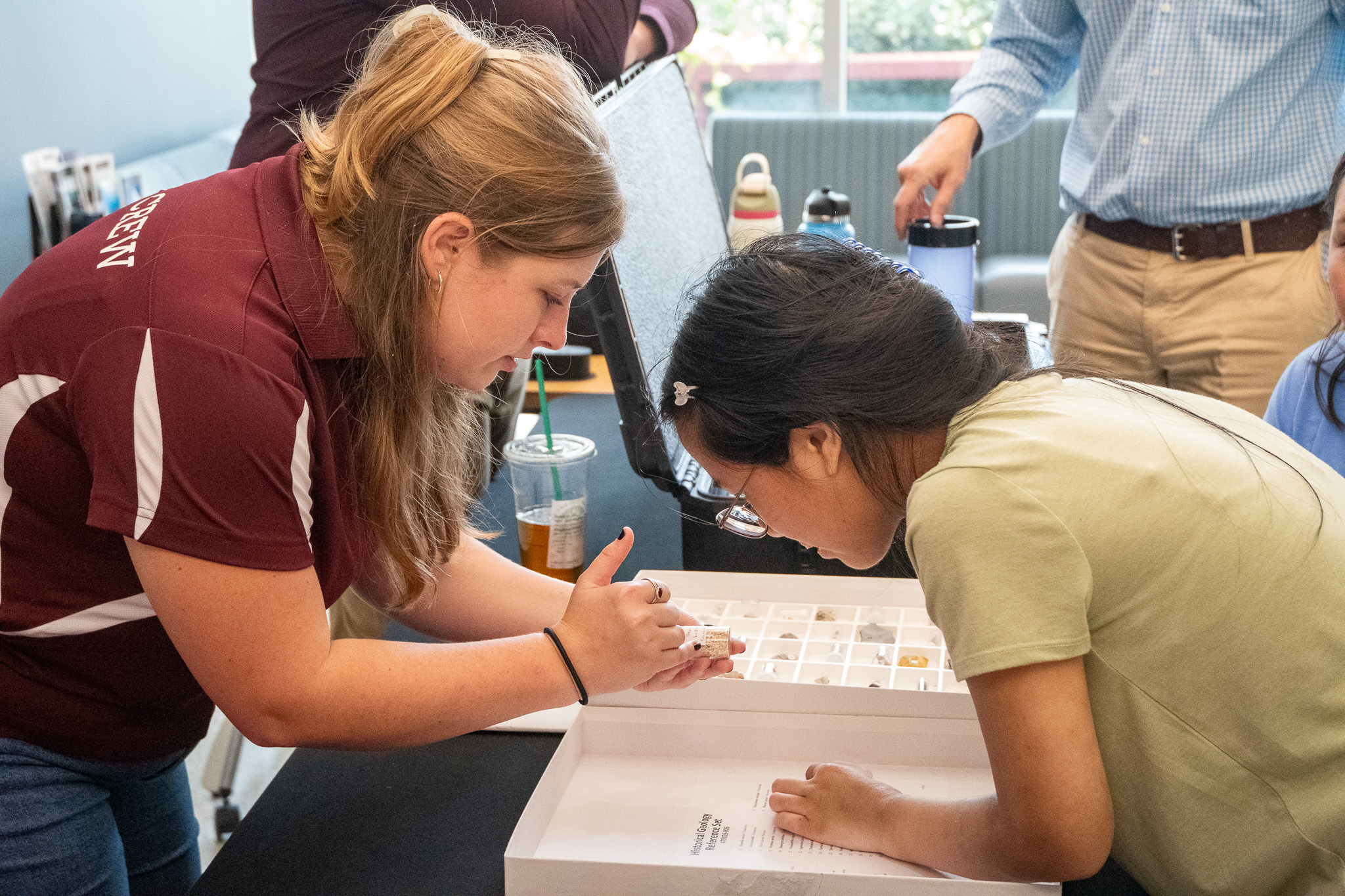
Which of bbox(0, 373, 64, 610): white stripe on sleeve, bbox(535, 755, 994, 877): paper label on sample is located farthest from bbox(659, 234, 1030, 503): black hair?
bbox(0, 373, 64, 610): white stripe on sleeve

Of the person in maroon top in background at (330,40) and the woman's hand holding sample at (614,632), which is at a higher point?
the person in maroon top in background at (330,40)

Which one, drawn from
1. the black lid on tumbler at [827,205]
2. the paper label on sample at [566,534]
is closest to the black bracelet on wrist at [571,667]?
the paper label on sample at [566,534]

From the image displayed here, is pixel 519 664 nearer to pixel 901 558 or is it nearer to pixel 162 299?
pixel 162 299

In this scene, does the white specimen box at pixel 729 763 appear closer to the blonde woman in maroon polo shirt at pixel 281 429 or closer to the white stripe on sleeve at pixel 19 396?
the blonde woman in maroon polo shirt at pixel 281 429

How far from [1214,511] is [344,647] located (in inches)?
23.1

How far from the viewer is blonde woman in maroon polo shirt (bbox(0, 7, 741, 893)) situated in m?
0.70

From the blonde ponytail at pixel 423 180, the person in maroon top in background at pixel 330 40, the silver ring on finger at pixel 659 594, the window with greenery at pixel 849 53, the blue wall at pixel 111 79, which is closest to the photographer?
the blonde ponytail at pixel 423 180

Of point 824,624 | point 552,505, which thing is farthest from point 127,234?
point 824,624

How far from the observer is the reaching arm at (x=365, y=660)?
717mm

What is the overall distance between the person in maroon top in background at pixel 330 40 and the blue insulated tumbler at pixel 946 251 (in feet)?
1.90

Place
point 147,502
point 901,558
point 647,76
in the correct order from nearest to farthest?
1. point 147,502
2. point 901,558
3. point 647,76

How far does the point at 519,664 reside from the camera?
834 millimetres

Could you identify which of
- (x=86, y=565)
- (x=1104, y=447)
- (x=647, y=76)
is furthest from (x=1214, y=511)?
(x=647, y=76)

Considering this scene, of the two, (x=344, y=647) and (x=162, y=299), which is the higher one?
(x=162, y=299)
